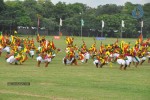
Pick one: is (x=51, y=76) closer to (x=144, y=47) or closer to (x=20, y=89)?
(x=20, y=89)

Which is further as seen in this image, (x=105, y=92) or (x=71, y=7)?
(x=71, y=7)

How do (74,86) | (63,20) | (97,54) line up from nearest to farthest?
(74,86)
(97,54)
(63,20)

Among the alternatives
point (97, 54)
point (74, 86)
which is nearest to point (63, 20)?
point (97, 54)

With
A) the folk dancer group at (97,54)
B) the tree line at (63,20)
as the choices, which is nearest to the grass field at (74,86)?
the folk dancer group at (97,54)

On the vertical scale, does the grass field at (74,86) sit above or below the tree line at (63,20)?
below

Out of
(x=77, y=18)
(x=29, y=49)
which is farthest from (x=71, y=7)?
(x=29, y=49)

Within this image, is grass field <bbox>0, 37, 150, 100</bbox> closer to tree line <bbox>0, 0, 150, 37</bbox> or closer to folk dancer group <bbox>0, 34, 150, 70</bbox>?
folk dancer group <bbox>0, 34, 150, 70</bbox>

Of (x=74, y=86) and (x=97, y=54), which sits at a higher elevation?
(x=97, y=54)

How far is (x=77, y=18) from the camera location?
281 ft

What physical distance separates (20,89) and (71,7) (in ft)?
275

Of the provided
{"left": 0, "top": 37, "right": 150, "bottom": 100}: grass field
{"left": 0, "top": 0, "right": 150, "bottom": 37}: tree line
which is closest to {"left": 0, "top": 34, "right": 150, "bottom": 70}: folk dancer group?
{"left": 0, "top": 37, "right": 150, "bottom": 100}: grass field

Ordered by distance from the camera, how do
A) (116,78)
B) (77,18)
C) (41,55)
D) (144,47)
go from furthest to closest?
(77,18) < (144,47) < (41,55) < (116,78)

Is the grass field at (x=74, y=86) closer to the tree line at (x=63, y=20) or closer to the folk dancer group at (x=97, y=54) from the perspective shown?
the folk dancer group at (x=97, y=54)

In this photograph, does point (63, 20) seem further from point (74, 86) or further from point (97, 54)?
point (74, 86)
